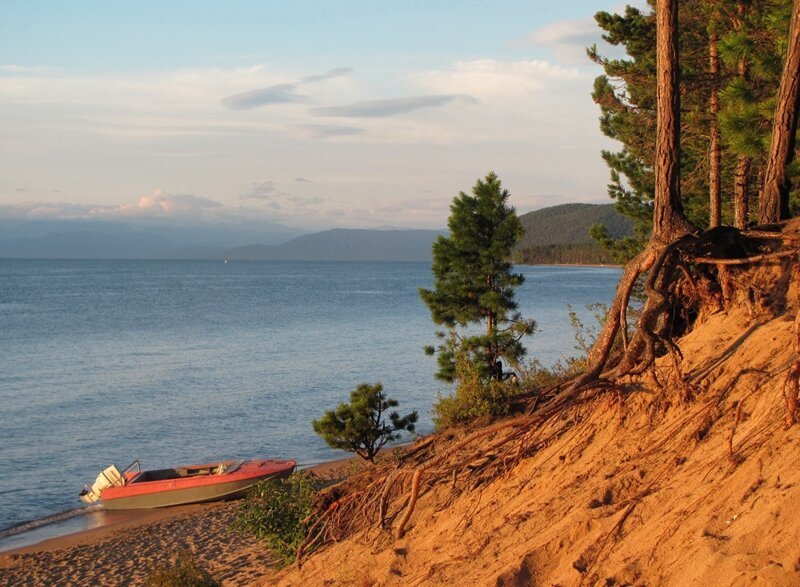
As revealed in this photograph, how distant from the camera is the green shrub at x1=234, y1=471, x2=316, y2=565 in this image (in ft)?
33.6

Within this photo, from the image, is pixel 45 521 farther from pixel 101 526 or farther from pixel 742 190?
pixel 742 190

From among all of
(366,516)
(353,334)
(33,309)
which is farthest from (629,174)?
(33,309)

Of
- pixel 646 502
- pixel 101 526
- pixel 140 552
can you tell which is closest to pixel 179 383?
pixel 101 526

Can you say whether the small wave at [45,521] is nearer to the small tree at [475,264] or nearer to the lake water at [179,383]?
the lake water at [179,383]

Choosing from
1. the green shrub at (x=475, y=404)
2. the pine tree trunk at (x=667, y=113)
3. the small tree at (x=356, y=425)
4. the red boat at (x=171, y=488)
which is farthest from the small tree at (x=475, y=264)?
the pine tree trunk at (x=667, y=113)

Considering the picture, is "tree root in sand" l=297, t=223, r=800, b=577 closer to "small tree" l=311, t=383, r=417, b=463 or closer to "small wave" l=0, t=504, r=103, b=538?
"small tree" l=311, t=383, r=417, b=463

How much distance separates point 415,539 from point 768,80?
28.7 feet

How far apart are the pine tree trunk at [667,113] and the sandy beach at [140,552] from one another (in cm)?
737

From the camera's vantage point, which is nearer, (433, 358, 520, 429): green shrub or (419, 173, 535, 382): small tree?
(433, 358, 520, 429): green shrub

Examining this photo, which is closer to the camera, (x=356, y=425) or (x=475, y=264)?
(x=356, y=425)

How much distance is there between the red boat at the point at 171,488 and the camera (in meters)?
20.4

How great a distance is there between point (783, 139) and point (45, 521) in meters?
17.3

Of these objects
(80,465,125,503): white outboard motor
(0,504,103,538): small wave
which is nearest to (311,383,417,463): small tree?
(80,465,125,503): white outboard motor

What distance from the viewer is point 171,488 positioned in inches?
809
